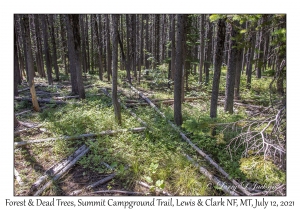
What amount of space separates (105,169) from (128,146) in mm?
1122

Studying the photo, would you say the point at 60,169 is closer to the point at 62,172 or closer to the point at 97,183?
the point at 62,172

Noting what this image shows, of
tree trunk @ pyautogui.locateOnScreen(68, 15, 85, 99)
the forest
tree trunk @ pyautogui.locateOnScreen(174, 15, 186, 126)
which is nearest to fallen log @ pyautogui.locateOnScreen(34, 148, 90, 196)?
the forest

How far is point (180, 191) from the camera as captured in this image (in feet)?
15.3

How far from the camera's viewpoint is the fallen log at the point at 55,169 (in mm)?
4606

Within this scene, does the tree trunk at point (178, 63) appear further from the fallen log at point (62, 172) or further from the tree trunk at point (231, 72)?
the fallen log at point (62, 172)

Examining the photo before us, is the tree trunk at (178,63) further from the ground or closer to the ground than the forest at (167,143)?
further from the ground

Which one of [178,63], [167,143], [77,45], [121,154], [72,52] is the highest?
[77,45]

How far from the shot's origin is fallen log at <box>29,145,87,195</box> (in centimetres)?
461

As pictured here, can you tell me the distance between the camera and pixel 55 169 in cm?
524

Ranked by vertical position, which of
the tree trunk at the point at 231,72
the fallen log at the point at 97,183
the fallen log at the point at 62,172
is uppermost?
the tree trunk at the point at 231,72

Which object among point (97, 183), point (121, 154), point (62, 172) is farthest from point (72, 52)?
point (97, 183)

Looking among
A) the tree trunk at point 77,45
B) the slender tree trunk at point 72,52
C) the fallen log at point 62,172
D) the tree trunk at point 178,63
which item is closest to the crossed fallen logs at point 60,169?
the fallen log at point 62,172

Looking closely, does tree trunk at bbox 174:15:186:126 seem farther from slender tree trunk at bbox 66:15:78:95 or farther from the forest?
slender tree trunk at bbox 66:15:78:95

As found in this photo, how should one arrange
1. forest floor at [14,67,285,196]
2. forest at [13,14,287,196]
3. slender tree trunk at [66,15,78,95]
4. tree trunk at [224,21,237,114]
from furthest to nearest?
slender tree trunk at [66,15,78,95] < tree trunk at [224,21,237,114] < forest floor at [14,67,285,196] < forest at [13,14,287,196]
